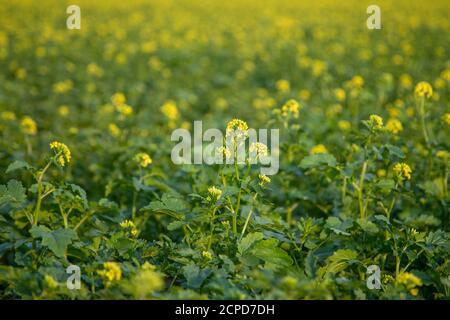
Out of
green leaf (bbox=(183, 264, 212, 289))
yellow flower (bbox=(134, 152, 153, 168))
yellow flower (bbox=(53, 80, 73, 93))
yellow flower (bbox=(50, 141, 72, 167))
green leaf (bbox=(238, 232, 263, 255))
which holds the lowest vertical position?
green leaf (bbox=(183, 264, 212, 289))

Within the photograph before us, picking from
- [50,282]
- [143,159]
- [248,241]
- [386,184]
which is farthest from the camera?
[143,159]

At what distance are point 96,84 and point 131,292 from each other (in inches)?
223

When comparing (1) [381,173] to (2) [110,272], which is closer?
(2) [110,272]

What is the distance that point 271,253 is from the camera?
107 inches

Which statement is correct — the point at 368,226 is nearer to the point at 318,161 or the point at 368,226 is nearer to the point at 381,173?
the point at 318,161

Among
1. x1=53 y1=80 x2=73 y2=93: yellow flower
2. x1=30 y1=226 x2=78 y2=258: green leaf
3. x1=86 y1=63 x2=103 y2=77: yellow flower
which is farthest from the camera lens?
x1=86 y1=63 x2=103 y2=77: yellow flower

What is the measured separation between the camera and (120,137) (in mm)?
4430

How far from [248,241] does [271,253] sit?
0.12 m

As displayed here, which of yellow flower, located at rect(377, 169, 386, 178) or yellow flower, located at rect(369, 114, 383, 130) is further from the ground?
yellow flower, located at rect(369, 114, 383, 130)

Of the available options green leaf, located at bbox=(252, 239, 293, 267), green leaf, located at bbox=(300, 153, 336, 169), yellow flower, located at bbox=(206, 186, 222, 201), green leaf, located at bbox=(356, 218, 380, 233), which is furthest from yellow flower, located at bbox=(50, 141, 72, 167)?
green leaf, located at bbox=(356, 218, 380, 233)

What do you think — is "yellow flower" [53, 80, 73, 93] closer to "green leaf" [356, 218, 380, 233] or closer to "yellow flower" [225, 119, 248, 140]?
"yellow flower" [225, 119, 248, 140]

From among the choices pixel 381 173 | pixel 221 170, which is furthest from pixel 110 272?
pixel 381 173

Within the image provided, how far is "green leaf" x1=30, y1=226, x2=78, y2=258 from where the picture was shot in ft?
8.16

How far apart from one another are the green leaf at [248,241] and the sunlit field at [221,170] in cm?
1
